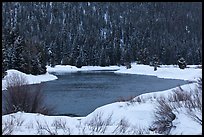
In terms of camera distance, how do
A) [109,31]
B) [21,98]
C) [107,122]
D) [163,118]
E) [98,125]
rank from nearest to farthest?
[98,125], [107,122], [163,118], [21,98], [109,31]

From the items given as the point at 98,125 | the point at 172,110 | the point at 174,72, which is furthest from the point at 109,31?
the point at 98,125

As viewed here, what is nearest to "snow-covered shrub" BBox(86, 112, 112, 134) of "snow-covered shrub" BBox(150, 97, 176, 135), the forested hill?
"snow-covered shrub" BBox(150, 97, 176, 135)

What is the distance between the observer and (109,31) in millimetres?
126500

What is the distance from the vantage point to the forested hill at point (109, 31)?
291 ft

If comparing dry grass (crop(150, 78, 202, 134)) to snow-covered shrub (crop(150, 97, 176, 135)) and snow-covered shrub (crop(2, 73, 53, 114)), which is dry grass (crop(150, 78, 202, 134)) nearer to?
snow-covered shrub (crop(150, 97, 176, 135))

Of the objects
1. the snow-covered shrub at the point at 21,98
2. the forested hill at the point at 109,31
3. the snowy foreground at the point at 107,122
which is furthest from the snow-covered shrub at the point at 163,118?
the forested hill at the point at 109,31

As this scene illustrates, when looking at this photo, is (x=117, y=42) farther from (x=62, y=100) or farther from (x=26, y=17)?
(x=62, y=100)

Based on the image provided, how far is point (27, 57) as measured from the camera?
151ft

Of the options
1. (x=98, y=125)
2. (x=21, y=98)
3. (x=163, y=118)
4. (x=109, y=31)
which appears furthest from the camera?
(x=109, y=31)

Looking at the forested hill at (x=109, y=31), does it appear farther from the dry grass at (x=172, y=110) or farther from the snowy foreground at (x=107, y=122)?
the dry grass at (x=172, y=110)

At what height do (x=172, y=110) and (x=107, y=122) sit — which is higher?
(x=172, y=110)

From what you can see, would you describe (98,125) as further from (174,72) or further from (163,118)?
(174,72)

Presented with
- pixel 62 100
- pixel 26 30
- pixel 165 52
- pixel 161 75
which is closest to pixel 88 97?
pixel 62 100

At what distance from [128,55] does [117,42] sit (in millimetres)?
21828
